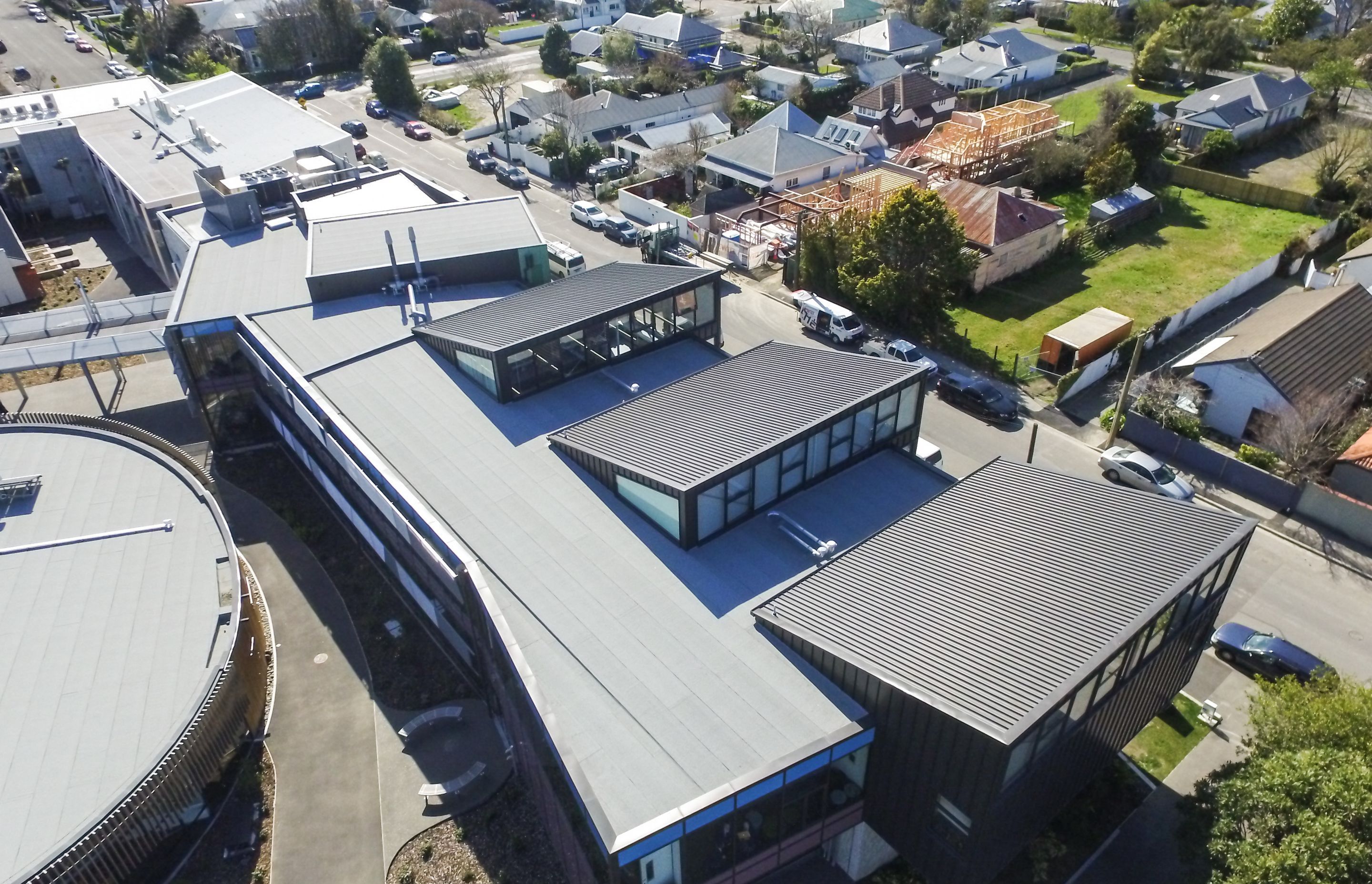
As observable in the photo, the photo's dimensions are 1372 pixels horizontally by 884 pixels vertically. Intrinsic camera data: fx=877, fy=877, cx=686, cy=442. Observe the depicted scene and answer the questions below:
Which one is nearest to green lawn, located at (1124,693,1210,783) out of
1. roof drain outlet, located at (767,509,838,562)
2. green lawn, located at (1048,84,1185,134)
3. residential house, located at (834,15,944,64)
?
roof drain outlet, located at (767,509,838,562)

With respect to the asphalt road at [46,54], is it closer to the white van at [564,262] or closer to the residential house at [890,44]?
the white van at [564,262]

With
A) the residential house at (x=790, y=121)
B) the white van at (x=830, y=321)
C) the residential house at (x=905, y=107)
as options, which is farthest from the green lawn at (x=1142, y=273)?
the residential house at (x=790, y=121)

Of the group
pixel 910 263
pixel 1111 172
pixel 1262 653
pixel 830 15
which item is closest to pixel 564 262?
pixel 910 263

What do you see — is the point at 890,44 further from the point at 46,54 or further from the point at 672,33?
the point at 46,54

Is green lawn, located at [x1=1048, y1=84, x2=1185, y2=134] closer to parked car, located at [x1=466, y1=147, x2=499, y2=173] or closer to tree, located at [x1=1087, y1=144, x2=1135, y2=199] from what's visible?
tree, located at [x1=1087, y1=144, x2=1135, y2=199]

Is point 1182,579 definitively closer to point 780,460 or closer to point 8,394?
point 780,460

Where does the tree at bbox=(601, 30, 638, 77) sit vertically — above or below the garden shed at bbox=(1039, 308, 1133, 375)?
above

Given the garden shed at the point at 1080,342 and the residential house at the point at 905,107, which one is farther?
the residential house at the point at 905,107
